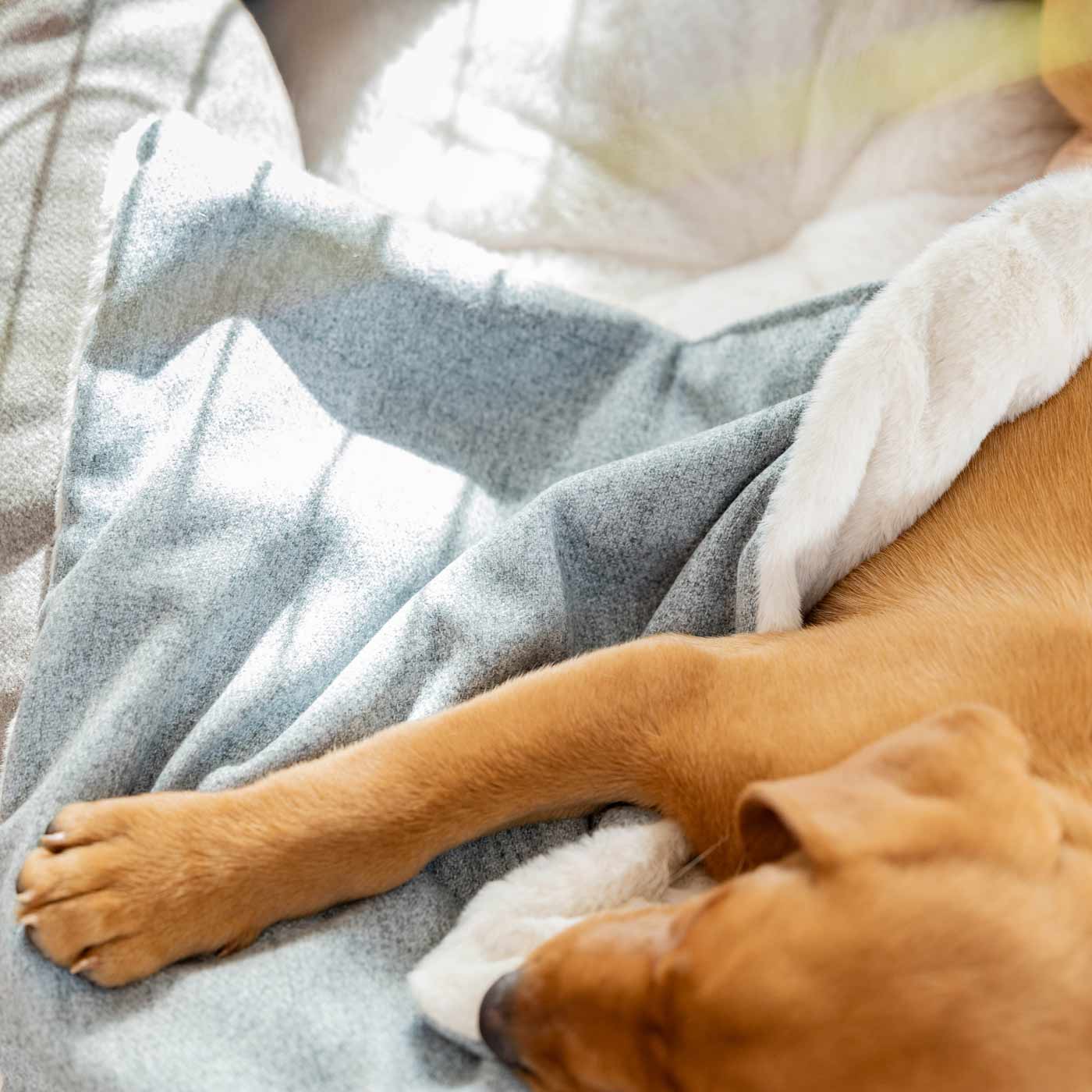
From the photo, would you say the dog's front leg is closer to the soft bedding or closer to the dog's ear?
the soft bedding

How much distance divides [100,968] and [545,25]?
1372 mm

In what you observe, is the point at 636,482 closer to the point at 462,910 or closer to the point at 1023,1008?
the point at 462,910

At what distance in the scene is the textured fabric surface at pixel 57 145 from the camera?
137 centimetres

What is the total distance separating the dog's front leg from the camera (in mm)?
1010

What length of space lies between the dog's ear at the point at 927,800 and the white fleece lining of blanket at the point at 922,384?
297 mm

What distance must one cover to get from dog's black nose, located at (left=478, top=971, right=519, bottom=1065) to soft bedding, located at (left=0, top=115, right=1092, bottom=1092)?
0.11 metres


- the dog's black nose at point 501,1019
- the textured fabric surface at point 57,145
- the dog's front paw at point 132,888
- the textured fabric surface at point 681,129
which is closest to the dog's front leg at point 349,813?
the dog's front paw at point 132,888

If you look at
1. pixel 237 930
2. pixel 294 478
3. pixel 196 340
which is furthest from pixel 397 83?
pixel 237 930

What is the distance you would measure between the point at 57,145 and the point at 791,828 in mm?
1233

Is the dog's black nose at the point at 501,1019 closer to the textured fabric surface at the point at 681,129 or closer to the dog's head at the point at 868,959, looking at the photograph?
the dog's head at the point at 868,959

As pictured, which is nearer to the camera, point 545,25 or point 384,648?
point 384,648

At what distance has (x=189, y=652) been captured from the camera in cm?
121

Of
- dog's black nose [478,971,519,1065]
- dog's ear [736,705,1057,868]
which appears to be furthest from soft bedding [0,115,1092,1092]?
dog's ear [736,705,1057,868]

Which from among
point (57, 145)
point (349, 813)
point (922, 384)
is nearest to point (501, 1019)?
point (349, 813)
